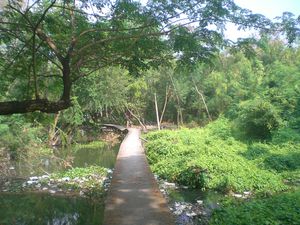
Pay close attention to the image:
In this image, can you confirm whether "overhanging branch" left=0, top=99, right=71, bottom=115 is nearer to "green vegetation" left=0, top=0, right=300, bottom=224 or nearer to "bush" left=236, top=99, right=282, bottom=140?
"green vegetation" left=0, top=0, right=300, bottom=224

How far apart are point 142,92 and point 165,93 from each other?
7.05 ft

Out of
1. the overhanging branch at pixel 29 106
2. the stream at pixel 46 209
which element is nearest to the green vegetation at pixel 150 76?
the overhanging branch at pixel 29 106

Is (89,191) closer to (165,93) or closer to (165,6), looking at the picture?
(165,6)

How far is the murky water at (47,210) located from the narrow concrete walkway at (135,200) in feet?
3.12

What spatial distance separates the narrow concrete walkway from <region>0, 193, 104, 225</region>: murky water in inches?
37.5

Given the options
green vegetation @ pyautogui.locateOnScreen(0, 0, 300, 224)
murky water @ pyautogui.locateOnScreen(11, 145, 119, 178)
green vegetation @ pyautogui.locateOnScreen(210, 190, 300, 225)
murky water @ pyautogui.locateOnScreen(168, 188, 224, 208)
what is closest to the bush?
green vegetation @ pyautogui.locateOnScreen(0, 0, 300, 224)

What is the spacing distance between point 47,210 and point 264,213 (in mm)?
5535

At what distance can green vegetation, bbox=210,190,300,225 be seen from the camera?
6.35 metres

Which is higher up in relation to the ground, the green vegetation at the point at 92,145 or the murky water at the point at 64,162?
the green vegetation at the point at 92,145

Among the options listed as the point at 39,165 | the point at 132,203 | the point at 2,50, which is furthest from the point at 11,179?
the point at 132,203

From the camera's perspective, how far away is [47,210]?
9.58 m

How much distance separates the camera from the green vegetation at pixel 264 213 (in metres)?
6.35

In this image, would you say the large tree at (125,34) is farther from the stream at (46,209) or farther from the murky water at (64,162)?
the murky water at (64,162)

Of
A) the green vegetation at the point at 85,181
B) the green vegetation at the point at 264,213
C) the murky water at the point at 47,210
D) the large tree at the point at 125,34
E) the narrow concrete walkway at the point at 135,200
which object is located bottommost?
the murky water at the point at 47,210
